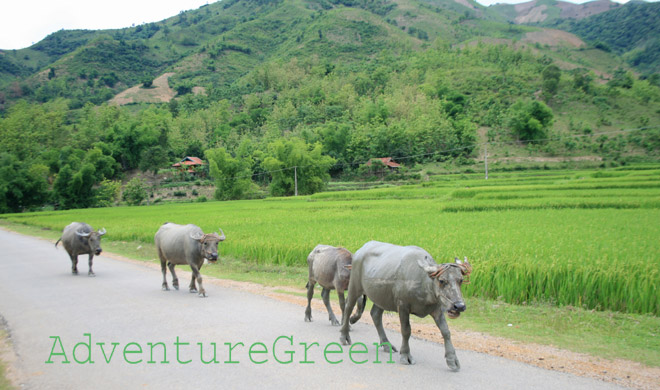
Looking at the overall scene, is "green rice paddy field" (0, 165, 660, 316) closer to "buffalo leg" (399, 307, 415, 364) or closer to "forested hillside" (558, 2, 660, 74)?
"buffalo leg" (399, 307, 415, 364)

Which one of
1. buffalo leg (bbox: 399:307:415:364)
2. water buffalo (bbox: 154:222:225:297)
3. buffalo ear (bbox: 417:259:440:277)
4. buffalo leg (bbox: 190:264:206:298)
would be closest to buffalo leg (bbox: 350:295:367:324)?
buffalo leg (bbox: 399:307:415:364)

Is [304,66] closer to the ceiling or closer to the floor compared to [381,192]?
closer to the ceiling

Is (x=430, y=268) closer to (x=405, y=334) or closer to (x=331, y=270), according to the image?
(x=405, y=334)

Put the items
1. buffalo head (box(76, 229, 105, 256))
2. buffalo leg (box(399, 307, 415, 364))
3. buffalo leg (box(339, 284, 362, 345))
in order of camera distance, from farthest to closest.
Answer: buffalo head (box(76, 229, 105, 256))
buffalo leg (box(339, 284, 362, 345))
buffalo leg (box(399, 307, 415, 364))

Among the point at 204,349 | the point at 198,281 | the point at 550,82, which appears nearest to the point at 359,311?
the point at 204,349

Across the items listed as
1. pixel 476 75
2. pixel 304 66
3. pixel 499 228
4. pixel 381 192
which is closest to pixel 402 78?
pixel 476 75

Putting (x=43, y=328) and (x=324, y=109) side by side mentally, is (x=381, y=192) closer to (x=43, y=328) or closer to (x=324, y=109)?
(x=43, y=328)

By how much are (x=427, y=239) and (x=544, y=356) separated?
7057 millimetres

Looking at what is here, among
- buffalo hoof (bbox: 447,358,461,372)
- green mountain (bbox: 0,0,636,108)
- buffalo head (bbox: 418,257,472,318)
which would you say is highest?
green mountain (bbox: 0,0,636,108)

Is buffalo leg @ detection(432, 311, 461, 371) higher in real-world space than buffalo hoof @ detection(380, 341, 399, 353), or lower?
higher

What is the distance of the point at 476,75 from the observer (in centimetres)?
9519

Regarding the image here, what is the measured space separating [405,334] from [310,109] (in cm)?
8813

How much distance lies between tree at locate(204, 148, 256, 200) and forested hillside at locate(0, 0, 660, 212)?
0.52ft

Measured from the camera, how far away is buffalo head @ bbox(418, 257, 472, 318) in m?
4.27
